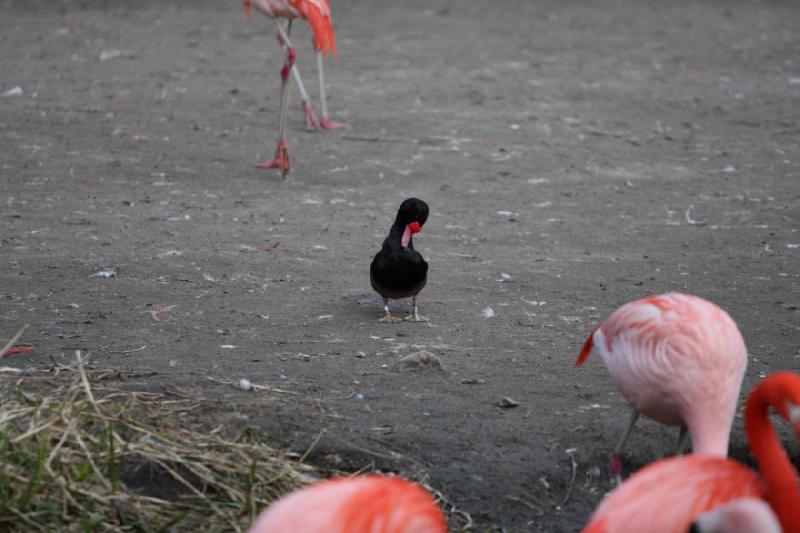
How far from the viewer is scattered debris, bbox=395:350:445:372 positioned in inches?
166

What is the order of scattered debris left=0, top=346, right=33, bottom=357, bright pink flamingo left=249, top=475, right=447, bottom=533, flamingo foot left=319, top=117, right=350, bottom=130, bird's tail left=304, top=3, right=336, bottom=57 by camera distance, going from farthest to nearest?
1. flamingo foot left=319, top=117, right=350, bottom=130
2. bird's tail left=304, top=3, right=336, bottom=57
3. scattered debris left=0, top=346, right=33, bottom=357
4. bright pink flamingo left=249, top=475, right=447, bottom=533

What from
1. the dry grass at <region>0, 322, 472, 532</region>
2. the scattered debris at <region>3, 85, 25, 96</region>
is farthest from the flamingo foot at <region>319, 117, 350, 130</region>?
the dry grass at <region>0, 322, 472, 532</region>

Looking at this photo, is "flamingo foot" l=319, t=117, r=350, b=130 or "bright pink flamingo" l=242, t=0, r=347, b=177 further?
"flamingo foot" l=319, t=117, r=350, b=130

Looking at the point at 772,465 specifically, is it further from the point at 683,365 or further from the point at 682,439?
the point at 682,439

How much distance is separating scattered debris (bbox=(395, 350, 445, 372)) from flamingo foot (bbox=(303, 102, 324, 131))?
412 centimetres

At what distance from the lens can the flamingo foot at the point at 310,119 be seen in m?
8.05

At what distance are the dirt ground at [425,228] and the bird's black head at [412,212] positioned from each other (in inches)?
17.5

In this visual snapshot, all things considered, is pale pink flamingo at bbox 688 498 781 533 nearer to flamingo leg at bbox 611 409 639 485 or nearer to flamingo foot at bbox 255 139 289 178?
flamingo leg at bbox 611 409 639 485

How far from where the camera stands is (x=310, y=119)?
813cm

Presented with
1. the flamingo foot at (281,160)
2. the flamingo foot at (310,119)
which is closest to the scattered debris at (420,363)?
the flamingo foot at (281,160)

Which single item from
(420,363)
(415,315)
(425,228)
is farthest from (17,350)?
(425,228)

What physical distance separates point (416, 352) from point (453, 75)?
612 centimetres

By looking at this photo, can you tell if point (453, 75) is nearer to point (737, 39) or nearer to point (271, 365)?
point (737, 39)

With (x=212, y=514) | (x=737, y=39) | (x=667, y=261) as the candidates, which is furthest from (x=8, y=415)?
(x=737, y=39)
